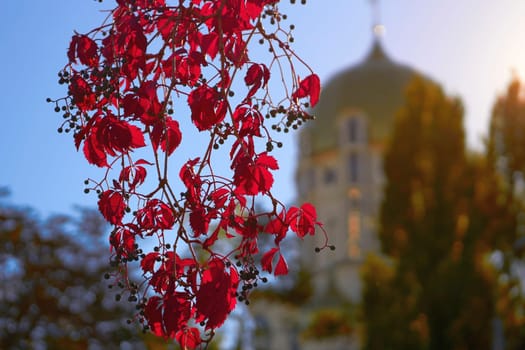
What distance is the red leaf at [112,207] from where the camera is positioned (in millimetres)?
3051

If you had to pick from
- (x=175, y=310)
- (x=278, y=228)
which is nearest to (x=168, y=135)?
(x=278, y=228)

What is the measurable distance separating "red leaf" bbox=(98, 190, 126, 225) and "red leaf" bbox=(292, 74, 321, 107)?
2.31ft

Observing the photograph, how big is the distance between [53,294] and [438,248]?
8.02 meters

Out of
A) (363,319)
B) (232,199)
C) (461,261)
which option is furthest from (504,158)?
(232,199)

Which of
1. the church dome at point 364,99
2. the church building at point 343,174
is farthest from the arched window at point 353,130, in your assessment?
the church dome at point 364,99

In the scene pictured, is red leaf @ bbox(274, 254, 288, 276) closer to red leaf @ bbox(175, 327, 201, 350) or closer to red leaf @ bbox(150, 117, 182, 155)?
red leaf @ bbox(175, 327, 201, 350)

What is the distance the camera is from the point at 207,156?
9.68 ft

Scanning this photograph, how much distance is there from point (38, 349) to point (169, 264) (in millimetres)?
14858

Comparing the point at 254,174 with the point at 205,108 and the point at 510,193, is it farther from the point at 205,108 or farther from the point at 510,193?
the point at 510,193

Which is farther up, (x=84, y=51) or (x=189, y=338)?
(x=84, y=51)

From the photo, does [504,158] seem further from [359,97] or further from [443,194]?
[359,97]

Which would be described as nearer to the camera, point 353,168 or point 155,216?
point 155,216

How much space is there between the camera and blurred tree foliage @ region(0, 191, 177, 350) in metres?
16.9

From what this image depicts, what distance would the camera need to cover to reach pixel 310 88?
3.12 meters
